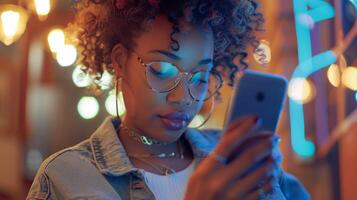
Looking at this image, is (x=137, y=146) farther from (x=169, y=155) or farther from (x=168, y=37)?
(x=168, y=37)

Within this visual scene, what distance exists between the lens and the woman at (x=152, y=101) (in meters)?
1.01

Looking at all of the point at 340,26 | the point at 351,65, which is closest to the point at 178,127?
the point at 351,65

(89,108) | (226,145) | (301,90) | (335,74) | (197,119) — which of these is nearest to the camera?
(226,145)

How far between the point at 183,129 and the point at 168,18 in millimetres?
192

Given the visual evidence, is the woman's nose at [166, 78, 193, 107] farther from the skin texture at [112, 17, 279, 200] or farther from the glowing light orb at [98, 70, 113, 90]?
the glowing light orb at [98, 70, 113, 90]

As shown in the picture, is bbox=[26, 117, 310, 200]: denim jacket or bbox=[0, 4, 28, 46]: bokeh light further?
bbox=[0, 4, 28, 46]: bokeh light

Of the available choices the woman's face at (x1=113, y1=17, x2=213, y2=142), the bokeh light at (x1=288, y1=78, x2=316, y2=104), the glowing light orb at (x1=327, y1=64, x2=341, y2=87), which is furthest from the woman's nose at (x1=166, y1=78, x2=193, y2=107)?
the bokeh light at (x1=288, y1=78, x2=316, y2=104)

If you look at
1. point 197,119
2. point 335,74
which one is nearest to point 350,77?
point 335,74

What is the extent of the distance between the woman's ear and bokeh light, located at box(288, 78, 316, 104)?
1.07 m

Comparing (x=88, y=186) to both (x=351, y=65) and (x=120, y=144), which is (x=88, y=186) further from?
(x=351, y=65)

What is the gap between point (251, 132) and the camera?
763 millimetres

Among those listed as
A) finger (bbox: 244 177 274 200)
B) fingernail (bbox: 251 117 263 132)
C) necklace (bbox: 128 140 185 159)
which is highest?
fingernail (bbox: 251 117 263 132)

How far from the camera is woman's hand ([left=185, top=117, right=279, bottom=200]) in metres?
0.75

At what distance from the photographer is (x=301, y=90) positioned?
2.30 metres
